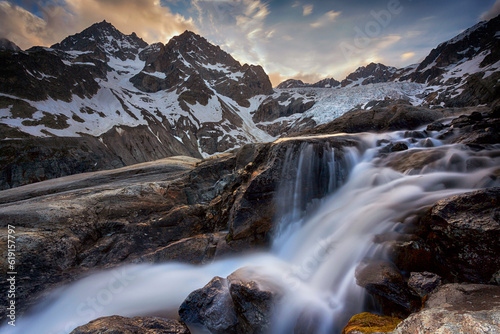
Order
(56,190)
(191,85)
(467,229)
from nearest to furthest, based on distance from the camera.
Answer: (467,229) < (56,190) < (191,85)

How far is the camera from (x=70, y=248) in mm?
8328

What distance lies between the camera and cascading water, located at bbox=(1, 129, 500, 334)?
563cm

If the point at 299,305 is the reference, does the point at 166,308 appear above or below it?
above

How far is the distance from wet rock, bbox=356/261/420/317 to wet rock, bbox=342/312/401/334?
0.87 ft

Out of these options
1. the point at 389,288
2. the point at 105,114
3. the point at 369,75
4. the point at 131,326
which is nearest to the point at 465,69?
the point at 389,288

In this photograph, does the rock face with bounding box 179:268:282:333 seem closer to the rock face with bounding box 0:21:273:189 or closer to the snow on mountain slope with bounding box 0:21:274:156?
the rock face with bounding box 0:21:273:189

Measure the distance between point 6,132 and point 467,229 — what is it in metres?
56.0

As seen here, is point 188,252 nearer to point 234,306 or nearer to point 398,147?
point 234,306

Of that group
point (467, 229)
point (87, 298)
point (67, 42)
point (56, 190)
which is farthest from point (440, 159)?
point (67, 42)

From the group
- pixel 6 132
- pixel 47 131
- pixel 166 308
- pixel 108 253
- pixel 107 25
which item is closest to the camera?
pixel 166 308

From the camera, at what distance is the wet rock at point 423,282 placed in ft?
13.8

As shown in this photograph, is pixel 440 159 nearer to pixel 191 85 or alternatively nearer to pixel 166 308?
pixel 166 308

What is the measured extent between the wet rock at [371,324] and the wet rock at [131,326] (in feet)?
12.5

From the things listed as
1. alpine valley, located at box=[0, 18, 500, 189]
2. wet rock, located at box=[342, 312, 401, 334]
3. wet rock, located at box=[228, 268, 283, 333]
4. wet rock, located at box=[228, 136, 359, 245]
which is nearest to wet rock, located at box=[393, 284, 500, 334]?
wet rock, located at box=[342, 312, 401, 334]
